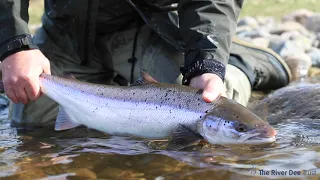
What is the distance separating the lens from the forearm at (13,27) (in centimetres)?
386

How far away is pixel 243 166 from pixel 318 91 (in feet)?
5.90

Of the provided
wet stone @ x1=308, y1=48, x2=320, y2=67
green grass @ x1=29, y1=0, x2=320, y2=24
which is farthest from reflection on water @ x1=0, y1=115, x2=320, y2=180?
green grass @ x1=29, y1=0, x2=320, y2=24

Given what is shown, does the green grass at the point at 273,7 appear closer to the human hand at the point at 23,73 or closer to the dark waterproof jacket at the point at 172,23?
the dark waterproof jacket at the point at 172,23

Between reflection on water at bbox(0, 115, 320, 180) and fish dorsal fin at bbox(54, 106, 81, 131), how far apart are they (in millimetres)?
152

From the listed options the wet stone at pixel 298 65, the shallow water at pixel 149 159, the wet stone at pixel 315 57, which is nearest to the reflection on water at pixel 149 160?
the shallow water at pixel 149 159

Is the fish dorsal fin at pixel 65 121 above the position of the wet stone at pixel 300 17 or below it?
below

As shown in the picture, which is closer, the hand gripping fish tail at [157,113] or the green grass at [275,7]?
the hand gripping fish tail at [157,113]

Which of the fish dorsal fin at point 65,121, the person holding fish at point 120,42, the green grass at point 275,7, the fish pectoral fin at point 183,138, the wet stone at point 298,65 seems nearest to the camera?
the fish pectoral fin at point 183,138

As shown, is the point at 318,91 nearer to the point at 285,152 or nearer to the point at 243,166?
the point at 285,152

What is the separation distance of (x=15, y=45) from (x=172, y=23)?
136 centimetres

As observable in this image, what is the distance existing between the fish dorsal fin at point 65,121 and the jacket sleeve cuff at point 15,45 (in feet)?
1.69

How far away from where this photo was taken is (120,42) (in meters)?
4.80

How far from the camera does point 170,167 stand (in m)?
2.92

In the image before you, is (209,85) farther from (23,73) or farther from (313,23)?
(313,23)
